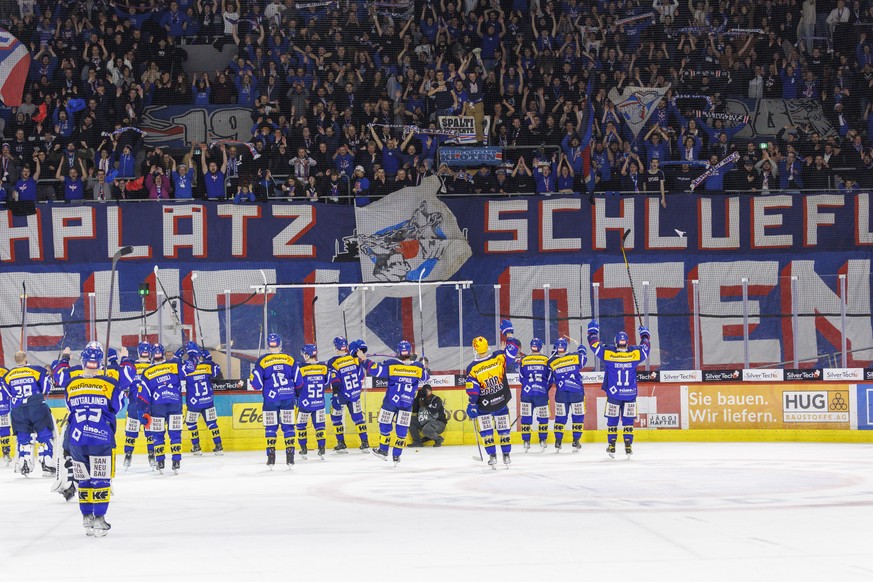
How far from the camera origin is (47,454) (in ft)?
57.7

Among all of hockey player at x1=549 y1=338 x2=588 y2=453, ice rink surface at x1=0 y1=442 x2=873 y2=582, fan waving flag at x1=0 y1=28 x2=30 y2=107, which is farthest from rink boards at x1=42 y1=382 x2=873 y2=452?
fan waving flag at x1=0 y1=28 x2=30 y2=107

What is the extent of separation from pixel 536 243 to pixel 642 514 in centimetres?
1173

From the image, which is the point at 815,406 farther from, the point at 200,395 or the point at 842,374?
the point at 200,395

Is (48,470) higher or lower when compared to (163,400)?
lower

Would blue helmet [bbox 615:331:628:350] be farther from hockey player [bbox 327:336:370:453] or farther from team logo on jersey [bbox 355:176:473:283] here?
team logo on jersey [bbox 355:176:473:283]

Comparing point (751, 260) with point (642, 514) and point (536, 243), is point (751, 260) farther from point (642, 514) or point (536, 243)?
point (642, 514)

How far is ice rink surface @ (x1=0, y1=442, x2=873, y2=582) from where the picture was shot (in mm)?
8891

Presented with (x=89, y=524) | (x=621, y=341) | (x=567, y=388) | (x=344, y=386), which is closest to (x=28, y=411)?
(x=344, y=386)

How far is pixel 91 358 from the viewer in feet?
37.1

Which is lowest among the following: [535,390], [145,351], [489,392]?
[535,390]

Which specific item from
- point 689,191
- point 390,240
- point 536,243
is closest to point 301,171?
point 390,240

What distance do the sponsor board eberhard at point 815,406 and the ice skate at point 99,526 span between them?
12747mm

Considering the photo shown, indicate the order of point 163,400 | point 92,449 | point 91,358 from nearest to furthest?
point 92,449 < point 91,358 < point 163,400

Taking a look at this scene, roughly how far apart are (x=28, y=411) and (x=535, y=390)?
752 cm
